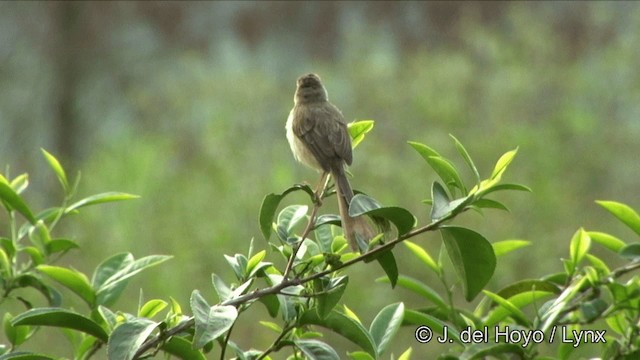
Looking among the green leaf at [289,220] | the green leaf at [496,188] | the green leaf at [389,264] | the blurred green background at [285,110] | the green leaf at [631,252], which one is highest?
the green leaf at [496,188]

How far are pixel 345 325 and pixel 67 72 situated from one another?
733cm

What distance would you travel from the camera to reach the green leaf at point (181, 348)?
1.39 meters

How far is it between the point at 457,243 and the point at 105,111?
7223mm

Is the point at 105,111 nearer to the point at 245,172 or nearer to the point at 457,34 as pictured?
the point at 245,172

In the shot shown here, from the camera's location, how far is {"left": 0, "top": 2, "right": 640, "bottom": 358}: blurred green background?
22.0 ft

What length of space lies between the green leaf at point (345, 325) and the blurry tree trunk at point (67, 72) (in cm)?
691

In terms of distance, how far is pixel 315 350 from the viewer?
146cm

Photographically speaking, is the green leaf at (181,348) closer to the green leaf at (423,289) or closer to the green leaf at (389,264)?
the green leaf at (389,264)

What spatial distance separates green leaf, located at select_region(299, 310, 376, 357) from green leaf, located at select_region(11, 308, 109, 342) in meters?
0.30

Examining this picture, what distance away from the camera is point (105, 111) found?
8.42 metres

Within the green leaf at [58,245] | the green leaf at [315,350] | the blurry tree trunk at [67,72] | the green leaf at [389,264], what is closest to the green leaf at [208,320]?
the green leaf at [315,350]

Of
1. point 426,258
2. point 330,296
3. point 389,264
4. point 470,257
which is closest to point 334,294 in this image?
point 330,296

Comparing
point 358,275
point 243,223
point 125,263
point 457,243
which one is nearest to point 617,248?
point 457,243

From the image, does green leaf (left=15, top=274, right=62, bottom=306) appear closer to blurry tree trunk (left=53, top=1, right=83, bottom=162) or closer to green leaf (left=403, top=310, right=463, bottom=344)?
green leaf (left=403, top=310, right=463, bottom=344)
